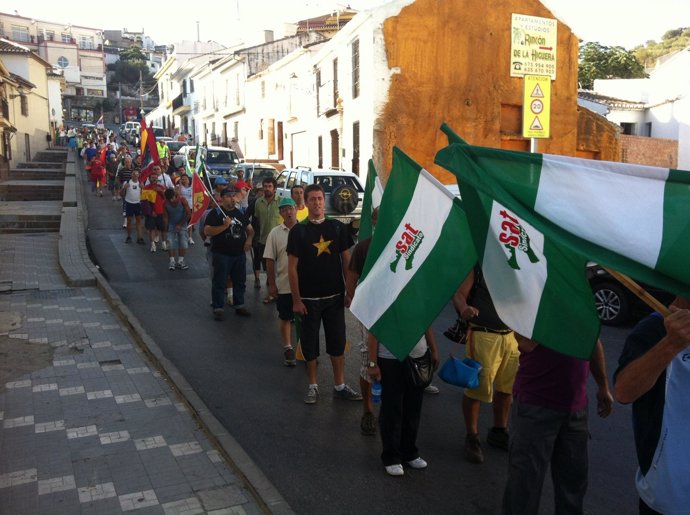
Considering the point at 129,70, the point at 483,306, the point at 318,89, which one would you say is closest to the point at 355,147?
the point at 318,89

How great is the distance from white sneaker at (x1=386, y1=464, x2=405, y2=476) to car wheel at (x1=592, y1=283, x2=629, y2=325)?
549cm

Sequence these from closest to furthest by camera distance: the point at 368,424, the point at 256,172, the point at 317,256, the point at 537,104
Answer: the point at 368,424
the point at 317,256
the point at 256,172
the point at 537,104

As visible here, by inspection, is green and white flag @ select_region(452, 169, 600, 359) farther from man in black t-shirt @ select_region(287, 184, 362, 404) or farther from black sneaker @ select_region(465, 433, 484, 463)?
man in black t-shirt @ select_region(287, 184, 362, 404)

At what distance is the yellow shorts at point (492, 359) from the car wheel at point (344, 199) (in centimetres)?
1260

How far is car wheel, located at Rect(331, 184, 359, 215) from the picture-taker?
17.5 metres

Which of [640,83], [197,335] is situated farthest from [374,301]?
[640,83]

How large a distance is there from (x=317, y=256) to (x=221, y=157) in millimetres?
23367

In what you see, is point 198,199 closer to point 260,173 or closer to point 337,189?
point 337,189

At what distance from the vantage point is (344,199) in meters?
17.6

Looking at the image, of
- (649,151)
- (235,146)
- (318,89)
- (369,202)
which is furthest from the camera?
(235,146)

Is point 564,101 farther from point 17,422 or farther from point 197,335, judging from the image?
point 17,422

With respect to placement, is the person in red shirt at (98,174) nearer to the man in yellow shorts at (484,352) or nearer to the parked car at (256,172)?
the parked car at (256,172)

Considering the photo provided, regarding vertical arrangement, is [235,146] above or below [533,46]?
below

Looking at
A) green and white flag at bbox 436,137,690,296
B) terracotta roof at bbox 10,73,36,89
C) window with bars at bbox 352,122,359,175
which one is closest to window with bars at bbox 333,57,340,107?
window with bars at bbox 352,122,359,175
